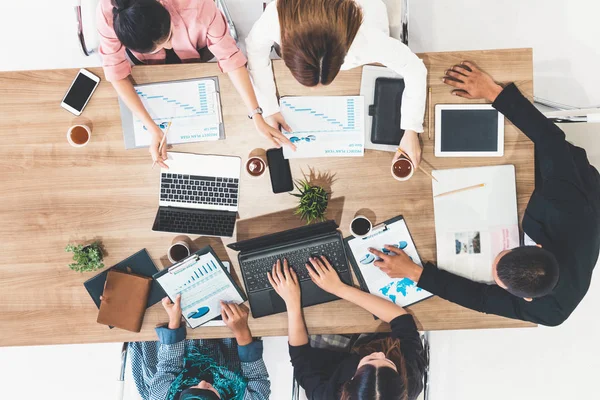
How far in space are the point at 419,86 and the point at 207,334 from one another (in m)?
1.22

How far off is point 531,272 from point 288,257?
2.72 feet

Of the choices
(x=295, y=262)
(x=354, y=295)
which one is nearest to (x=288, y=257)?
(x=295, y=262)

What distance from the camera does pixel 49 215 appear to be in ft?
5.48

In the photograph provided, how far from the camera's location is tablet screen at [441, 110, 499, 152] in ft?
5.17

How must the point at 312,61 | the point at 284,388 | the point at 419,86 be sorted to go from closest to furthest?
the point at 312,61
the point at 419,86
the point at 284,388

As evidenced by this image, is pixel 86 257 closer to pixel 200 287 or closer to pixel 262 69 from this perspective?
pixel 200 287

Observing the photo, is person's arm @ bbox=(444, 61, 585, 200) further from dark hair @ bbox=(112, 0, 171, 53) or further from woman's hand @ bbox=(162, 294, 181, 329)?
woman's hand @ bbox=(162, 294, 181, 329)

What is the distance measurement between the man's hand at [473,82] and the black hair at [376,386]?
1.02m

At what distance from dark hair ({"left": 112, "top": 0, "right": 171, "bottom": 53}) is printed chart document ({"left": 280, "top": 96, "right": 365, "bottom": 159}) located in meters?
0.49

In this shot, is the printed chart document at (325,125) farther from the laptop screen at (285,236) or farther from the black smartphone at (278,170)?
the laptop screen at (285,236)

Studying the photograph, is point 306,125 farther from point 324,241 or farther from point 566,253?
point 566,253

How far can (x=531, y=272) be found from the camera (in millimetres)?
1399

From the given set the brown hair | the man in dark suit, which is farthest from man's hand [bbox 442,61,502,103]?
the brown hair

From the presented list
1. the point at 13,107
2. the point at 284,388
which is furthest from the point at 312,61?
the point at 284,388
